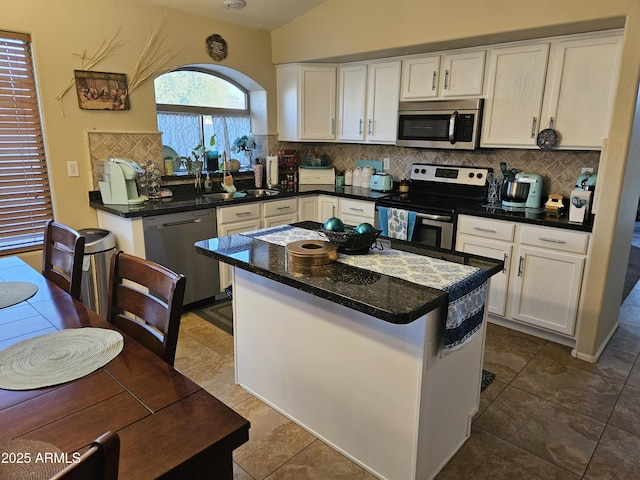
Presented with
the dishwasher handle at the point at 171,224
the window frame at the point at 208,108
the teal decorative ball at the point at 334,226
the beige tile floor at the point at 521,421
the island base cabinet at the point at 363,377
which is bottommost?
the beige tile floor at the point at 521,421

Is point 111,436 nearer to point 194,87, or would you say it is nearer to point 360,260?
point 360,260

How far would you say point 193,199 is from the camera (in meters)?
3.67

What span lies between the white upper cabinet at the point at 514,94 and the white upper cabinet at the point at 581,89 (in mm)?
72

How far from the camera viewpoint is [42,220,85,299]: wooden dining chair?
1897mm

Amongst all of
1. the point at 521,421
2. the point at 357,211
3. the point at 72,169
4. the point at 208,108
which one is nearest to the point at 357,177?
the point at 357,211

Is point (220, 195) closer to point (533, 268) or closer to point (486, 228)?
point (486, 228)

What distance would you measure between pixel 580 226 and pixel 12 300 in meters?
3.12

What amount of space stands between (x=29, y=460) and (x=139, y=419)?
0.72 feet

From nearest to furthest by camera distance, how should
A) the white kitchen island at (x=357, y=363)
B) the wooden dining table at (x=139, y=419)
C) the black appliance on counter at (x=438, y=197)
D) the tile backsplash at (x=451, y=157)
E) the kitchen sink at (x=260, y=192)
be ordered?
the wooden dining table at (x=139, y=419) < the white kitchen island at (x=357, y=363) < the tile backsplash at (x=451, y=157) < the black appliance on counter at (x=438, y=197) < the kitchen sink at (x=260, y=192)

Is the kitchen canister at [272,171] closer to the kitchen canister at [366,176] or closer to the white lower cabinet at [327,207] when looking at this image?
the white lower cabinet at [327,207]

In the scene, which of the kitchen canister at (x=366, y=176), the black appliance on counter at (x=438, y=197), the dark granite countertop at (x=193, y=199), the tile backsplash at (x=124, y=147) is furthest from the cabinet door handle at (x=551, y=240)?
the tile backsplash at (x=124, y=147)

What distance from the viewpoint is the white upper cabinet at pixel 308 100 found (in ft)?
14.2

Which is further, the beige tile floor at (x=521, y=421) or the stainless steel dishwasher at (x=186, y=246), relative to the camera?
the stainless steel dishwasher at (x=186, y=246)

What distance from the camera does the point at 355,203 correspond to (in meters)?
4.07
